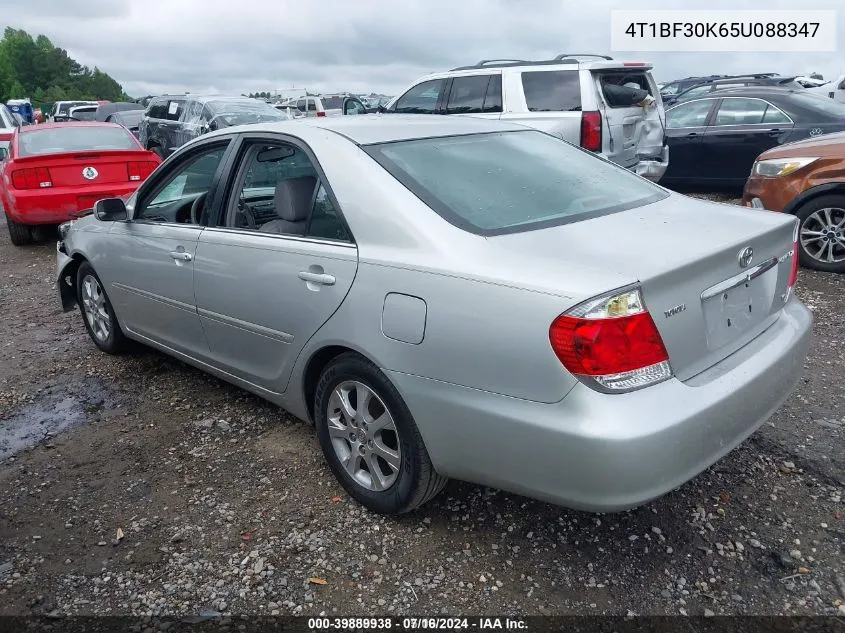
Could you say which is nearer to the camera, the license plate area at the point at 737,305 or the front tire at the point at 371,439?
the license plate area at the point at 737,305

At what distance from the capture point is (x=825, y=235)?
5992mm

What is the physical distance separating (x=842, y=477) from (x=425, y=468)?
184 cm

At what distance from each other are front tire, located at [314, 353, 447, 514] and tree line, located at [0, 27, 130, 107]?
91709mm

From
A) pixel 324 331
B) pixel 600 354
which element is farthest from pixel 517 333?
pixel 324 331

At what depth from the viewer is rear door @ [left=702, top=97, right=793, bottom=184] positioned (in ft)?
28.6

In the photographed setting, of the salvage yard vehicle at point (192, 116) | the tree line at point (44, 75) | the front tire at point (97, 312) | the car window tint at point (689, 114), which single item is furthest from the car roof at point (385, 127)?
the tree line at point (44, 75)

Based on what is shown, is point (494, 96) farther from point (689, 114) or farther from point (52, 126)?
point (52, 126)

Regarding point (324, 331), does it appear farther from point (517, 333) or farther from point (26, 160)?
point (26, 160)

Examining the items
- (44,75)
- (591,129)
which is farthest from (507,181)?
(44,75)

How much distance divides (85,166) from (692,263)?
7770mm

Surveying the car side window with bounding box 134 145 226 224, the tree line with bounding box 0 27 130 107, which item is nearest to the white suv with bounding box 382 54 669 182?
the car side window with bounding box 134 145 226 224

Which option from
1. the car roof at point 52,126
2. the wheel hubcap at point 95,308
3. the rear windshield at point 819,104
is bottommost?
the wheel hubcap at point 95,308

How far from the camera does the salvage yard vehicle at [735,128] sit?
8531mm

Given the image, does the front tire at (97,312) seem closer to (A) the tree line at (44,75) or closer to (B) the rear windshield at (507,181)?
(B) the rear windshield at (507,181)
